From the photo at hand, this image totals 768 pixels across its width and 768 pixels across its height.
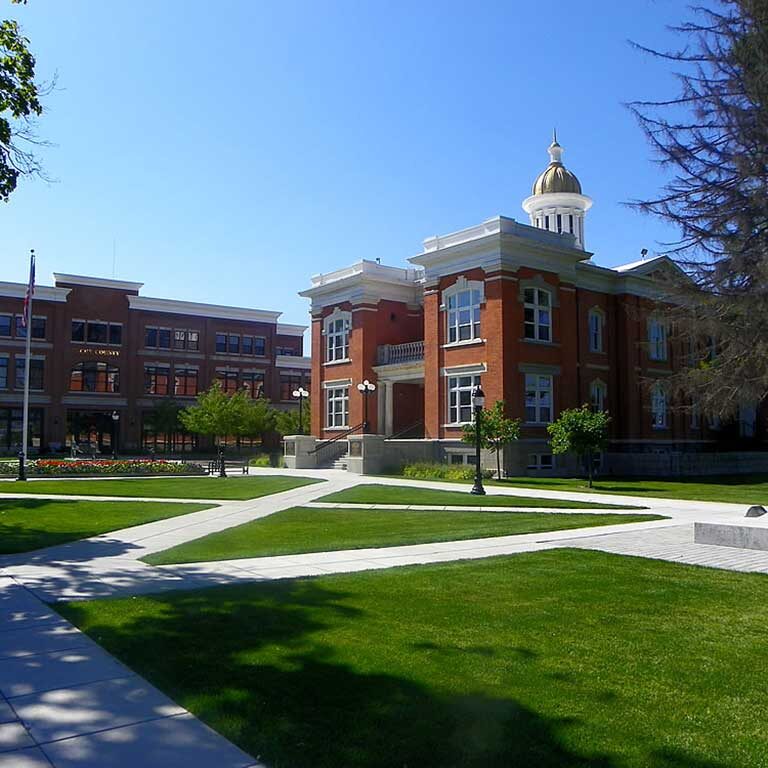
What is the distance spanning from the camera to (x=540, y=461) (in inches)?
1400

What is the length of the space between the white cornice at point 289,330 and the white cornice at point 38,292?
67.0 feet

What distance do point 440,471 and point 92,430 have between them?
4008cm

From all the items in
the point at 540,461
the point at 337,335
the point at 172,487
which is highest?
the point at 337,335

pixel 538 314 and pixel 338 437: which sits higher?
pixel 538 314

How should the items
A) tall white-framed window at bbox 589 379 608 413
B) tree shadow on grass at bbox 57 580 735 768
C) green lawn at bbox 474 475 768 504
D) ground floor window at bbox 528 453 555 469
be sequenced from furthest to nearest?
1. tall white-framed window at bbox 589 379 608 413
2. ground floor window at bbox 528 453 555 469
3. green lawn at bbox 474 475 768 504
4. tree shadow on grass at bbox 57 580 735 768

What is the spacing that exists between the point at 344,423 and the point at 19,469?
1801 centimetres

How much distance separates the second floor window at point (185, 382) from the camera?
224 feet

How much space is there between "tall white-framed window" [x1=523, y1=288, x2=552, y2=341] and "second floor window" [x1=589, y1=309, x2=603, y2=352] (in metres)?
4.36

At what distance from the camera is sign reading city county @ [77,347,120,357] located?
63.7 m

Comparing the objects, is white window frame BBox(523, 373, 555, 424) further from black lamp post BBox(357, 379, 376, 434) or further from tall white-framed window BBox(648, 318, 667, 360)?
tall white-framed window BBox(648, 318, 667, 360)

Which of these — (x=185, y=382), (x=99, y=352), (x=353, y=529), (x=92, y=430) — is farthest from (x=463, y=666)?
(x=185, y=382)

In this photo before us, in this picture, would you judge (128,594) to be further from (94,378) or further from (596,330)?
(94,378)

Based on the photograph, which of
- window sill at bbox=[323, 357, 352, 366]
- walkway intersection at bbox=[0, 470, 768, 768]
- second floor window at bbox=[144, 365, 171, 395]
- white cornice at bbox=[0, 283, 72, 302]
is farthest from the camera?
second floor window at bbox=[144, 365, 171, 395]

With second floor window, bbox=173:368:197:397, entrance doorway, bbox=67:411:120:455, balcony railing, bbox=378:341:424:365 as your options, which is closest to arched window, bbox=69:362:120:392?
entrance doorway, bbox=67:411:120:455
